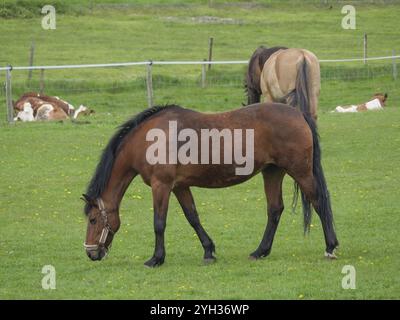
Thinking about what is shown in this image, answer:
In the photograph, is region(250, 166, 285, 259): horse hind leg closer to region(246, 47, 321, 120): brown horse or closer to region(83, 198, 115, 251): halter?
region(83, 198, 115, 251): halter

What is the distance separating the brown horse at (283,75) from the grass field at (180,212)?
1419 mm

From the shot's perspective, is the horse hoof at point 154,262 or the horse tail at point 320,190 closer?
the horse hoof at point 154,262

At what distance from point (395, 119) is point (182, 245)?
37.1ft

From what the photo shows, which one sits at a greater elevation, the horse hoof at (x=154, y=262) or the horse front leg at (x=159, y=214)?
the horse front leg at (x=159, y=214)

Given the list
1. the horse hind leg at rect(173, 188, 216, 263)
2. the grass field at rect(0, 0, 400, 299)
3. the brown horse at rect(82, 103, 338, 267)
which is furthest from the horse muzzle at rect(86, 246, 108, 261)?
the horse hind leg at rect(173, 188, 216, 263)

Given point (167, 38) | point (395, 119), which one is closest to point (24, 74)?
point (167, 38)

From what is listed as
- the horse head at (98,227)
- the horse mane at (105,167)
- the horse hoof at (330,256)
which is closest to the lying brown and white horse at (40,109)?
the horse mane at (105,167)

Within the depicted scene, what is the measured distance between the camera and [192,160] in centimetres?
1008

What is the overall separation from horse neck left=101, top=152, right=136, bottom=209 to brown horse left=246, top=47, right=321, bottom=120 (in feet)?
16.8

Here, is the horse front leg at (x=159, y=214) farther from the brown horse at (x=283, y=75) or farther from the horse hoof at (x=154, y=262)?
the brown horse at (x=283, y=75)

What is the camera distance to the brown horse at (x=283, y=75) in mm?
15969

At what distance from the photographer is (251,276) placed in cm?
941

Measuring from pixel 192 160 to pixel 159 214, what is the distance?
66 centimetres

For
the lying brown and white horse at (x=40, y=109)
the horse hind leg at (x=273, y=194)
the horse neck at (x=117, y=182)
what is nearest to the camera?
the horse neck at (x=117, y=182)
